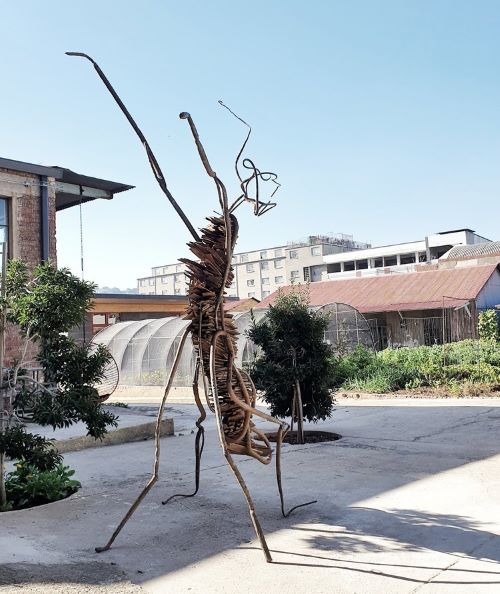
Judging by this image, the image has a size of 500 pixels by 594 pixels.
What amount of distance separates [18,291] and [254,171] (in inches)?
99.7

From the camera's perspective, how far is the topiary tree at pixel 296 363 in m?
9.47

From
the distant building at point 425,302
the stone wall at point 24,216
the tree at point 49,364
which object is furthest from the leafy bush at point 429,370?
the tree at point 49,364

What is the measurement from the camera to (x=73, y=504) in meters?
6.12

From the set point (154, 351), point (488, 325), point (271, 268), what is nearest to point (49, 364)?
point (154, 351)

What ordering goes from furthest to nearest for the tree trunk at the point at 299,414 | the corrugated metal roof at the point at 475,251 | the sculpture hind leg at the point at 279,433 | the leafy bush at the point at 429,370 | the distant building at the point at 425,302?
the corrugated metal roof at the point at 475,251 → the distant building at the point at 425,302 → the leafy bush at the point at 429,370 → the tree trunk at the point at 299,414 → the sculpture hind leg at the point at 279,433

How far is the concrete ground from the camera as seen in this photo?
3.96 m

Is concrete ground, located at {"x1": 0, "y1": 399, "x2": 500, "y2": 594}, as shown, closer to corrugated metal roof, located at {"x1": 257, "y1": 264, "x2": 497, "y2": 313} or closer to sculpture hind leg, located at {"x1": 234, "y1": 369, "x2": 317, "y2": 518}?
sculpture hind leg, located at {"x1": 234, "y1": 369, "x2": 317, "y2": 518}

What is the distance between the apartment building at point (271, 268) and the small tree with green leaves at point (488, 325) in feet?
103

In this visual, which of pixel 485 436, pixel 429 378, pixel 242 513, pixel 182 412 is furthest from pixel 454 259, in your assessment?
pixel 242 513

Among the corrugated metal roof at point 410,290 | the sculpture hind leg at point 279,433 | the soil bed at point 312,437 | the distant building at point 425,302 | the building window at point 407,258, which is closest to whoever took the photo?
the sculpture hind leg at point 279,433

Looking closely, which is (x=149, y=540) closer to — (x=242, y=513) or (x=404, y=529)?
(x=242, y=513)

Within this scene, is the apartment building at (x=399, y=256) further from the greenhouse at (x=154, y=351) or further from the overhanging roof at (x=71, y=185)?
the overhanging roof at (x=71, y=185)

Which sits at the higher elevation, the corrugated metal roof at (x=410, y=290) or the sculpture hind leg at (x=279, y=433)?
the corrugated metal roof at (x=410, y=290)

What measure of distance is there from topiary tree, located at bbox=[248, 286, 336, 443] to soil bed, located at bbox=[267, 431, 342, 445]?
0.36 m
